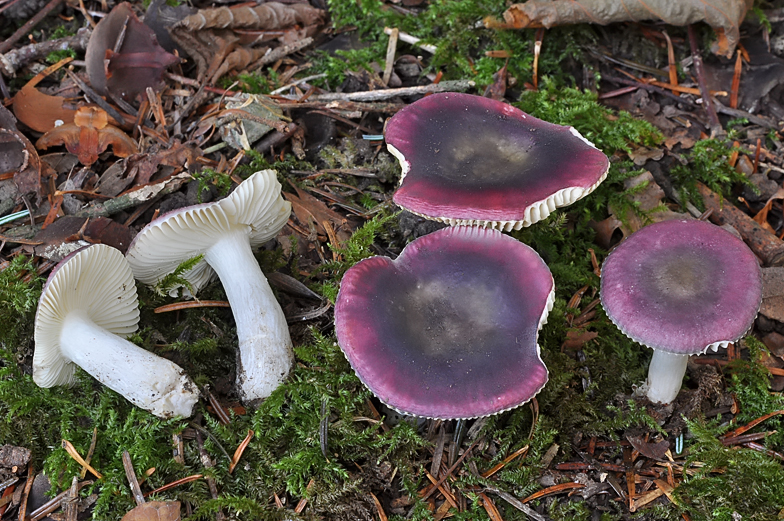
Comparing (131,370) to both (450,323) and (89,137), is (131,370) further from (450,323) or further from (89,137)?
(89,137)

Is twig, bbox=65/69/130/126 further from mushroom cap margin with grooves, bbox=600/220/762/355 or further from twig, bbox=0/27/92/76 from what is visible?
mushroom cap margin with grooves, bbox=600/220/762/355

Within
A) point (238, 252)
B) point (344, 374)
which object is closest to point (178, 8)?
point (238, 252)

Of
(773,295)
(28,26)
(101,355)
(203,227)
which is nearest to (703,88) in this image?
(773,295)

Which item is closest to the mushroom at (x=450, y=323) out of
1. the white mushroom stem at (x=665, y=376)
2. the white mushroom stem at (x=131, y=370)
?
the white mushroom stem at (x=665, y=376)

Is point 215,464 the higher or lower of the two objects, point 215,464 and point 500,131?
the lower

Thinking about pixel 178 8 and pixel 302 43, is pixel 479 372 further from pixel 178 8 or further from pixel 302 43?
pixel 178 8

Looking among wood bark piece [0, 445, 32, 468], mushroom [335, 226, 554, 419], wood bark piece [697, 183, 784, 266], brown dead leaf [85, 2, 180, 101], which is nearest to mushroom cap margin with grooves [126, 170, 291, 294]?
mushroom [335, 226, 554, 419]
